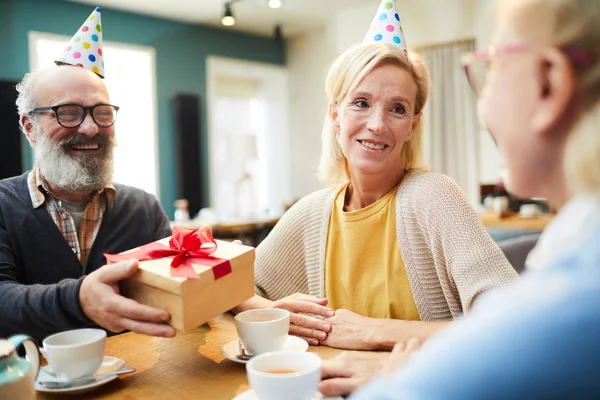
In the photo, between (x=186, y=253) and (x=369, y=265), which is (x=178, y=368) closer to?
(x=186, y=253)

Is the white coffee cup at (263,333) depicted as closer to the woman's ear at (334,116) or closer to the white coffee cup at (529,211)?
the woman's ear at (334,116)

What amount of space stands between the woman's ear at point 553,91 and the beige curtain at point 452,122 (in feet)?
17.1

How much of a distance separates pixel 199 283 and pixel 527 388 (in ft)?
2.07

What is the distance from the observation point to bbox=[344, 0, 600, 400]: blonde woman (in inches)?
20.2

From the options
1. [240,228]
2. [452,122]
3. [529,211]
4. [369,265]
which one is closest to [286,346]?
[369,265]

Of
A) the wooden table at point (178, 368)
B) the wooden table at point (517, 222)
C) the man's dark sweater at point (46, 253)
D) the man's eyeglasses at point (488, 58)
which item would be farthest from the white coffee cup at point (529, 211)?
the man's eyeglasses at point (488, 58)

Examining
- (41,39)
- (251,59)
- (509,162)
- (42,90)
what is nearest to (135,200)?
(42,90)

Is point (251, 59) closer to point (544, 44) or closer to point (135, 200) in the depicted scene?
point (135, 200)

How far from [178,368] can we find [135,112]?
5.20 m

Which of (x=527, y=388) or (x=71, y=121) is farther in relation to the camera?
(x=71, y=121)

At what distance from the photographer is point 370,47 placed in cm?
153

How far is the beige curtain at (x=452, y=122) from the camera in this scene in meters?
5.74

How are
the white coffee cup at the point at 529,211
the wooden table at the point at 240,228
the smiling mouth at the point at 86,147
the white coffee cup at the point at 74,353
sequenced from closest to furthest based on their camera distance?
the white coffee cup at the point at 74,353 < the smiling mouth at the point at 86,147 < the white coffee cup at the point at 529,211 < the wooden table at the point at 240,228

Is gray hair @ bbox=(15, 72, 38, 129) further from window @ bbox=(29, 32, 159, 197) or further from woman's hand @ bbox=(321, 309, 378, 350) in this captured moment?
window @ bbox=(29, 32, 159, 197)
